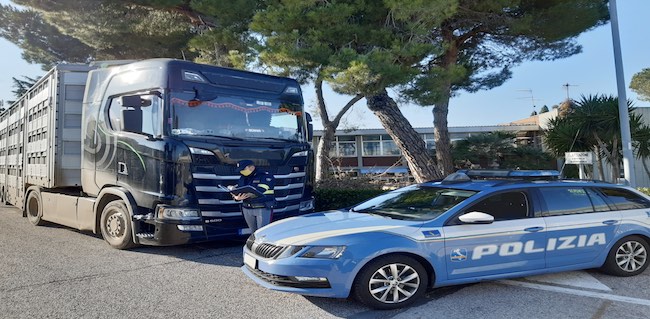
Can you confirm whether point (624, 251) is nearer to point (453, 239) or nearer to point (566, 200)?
point (566, 200)

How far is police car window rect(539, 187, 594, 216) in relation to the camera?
522 cm

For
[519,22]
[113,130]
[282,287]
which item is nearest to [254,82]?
[113,130]

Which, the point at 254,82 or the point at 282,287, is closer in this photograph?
the point at 282,287

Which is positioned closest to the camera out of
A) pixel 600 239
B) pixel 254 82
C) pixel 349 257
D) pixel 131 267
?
pixel 349 257

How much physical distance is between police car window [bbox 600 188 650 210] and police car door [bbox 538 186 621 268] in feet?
0.52

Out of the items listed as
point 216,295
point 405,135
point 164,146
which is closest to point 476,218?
point 216,295

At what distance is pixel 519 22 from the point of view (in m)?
12.4

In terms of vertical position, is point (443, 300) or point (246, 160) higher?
point (246, 160)

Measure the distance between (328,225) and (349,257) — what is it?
24.9 inches

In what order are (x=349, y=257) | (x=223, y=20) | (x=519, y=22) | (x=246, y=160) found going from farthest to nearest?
(x=223, y=20)
(x=519, y=22)
(x=246, y=160)
(x=349, y=257)

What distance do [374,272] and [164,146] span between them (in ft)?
12.0

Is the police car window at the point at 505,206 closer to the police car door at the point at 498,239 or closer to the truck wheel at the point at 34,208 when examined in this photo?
the police car door at the point at 498,239

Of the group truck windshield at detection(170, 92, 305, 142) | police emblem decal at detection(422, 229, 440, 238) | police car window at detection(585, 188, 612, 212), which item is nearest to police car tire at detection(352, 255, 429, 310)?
police emblem decal at detection(422, 229, 440, 238)

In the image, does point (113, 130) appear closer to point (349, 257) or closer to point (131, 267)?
point (131, 267)
